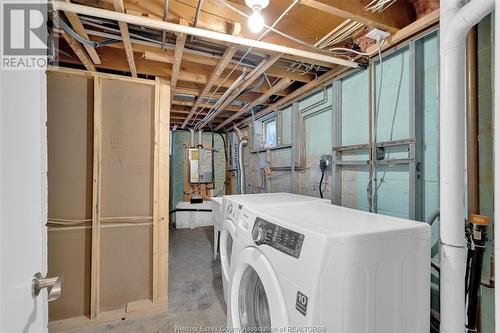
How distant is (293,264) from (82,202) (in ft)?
6.31

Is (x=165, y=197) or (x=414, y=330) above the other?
(x=165, y=197)

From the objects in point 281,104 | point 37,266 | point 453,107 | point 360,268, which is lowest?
point 360,268

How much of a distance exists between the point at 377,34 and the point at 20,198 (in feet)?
6.79

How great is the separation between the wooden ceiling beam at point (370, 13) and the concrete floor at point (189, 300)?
2372 millimetres

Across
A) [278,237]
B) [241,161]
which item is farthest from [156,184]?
[241,161]

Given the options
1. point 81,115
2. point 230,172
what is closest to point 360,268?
point 81,115

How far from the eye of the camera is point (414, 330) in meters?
1.07

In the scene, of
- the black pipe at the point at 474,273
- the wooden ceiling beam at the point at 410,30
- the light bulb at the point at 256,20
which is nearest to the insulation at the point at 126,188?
the light bulb at the point at 256,20

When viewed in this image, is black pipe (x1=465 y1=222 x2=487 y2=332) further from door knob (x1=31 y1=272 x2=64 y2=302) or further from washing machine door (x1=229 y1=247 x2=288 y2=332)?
door knob (x1=31 y1=272 x2=64 y2=302)

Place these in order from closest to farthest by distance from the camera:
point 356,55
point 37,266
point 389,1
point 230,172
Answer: point 37,266 → point 389,1 → point 356,55 → point 230,172

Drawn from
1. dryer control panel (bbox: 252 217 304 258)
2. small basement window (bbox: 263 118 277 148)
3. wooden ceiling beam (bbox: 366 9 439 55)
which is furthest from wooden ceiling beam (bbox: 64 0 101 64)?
small basement window (bbox: 263 118 277 148)

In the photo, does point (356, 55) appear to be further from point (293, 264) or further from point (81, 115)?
point (81, 115)

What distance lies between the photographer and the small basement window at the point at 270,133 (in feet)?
12.0

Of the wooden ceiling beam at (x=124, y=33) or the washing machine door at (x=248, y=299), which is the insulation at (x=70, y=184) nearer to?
the wooden ceiling beam at (x=124, y=33)
